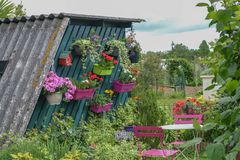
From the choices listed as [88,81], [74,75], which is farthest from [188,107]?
[74,75]

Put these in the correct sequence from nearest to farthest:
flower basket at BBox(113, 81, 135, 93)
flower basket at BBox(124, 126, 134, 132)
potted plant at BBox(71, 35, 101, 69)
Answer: potted plant at BBox(71, 35, 101, 69), flower basket at BBox(124, 126, 134, 132), flower basket at BBox(113, 81, 135, 93)

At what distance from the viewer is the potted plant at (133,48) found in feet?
28.3

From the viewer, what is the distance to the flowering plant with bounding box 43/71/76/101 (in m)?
6.49

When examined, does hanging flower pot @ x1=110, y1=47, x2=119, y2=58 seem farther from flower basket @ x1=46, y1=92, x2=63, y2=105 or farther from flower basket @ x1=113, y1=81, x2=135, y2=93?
flower basket @ x1=46, y1=92, x2=63, y2=105

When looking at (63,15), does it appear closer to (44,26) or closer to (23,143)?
(44,26)

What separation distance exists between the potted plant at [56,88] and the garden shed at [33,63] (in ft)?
0.43

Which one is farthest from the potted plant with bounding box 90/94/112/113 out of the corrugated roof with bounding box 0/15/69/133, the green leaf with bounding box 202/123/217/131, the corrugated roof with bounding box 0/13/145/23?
the green leaf with bounding box 202/123/217/131

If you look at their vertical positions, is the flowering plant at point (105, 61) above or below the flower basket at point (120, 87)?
above

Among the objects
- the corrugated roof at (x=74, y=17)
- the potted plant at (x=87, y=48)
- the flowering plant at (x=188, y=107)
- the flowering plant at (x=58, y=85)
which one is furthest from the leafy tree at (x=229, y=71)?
the flowering plant at (x=188, y=107)

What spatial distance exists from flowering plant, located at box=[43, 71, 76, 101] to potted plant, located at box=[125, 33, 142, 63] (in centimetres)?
212

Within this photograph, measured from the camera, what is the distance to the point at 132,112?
9.10 meters

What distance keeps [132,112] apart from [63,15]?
10.2 ft

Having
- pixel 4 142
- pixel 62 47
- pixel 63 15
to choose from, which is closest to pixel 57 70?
pixel 62 47

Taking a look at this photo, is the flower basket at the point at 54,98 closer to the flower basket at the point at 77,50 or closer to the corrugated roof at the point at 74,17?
the flower basket at the point at 77,50
